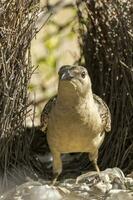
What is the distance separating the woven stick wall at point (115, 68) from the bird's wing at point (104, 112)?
0.83 feet

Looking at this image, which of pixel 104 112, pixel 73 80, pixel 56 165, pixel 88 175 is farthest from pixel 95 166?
pixel 73 80

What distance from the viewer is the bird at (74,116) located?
17.9 ft

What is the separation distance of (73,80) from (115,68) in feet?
3.25

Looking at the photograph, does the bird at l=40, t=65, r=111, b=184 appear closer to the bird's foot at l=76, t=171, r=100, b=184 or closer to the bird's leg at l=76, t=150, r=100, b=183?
the bird's leg at l=76, t=150, r=100, b=183

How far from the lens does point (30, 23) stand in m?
5.75

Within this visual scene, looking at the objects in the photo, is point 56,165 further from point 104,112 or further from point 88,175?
point 104,112

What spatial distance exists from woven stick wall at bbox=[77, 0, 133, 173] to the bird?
1.20 feet

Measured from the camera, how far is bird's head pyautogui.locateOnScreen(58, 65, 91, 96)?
5.32 metres

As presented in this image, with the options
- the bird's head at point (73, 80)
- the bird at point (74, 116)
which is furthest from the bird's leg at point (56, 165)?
the bird's head at point (73, 80)

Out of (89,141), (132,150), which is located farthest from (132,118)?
(89,141)

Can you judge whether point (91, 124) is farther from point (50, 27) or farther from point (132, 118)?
point (50, 27)

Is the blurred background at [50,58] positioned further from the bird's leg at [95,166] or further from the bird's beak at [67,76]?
the bird's beak at [67,76]

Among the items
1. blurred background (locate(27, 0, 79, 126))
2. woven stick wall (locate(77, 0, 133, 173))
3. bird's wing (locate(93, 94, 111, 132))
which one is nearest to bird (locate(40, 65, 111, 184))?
bird's wing (locate(93, 94, 111, 132))

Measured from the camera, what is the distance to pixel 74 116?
5609 millimetres
